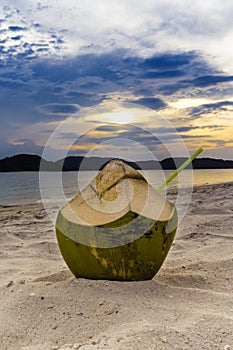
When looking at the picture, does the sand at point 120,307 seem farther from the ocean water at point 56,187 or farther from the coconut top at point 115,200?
the ocean water at point 56,187

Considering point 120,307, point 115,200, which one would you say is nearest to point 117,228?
point 115,200

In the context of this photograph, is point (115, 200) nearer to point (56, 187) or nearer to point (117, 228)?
point (117, 228)

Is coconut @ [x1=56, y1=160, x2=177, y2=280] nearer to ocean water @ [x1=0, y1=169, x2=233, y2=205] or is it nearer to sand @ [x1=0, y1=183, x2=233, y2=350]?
sand @ [x1=0, y1=183, x2=233, y2=350]

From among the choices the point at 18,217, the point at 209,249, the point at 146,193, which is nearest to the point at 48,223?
the point at 18,217

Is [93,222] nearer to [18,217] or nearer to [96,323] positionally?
[96,323]

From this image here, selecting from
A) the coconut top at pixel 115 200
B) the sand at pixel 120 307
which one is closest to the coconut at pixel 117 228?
the coconut top at pixel 115 200
